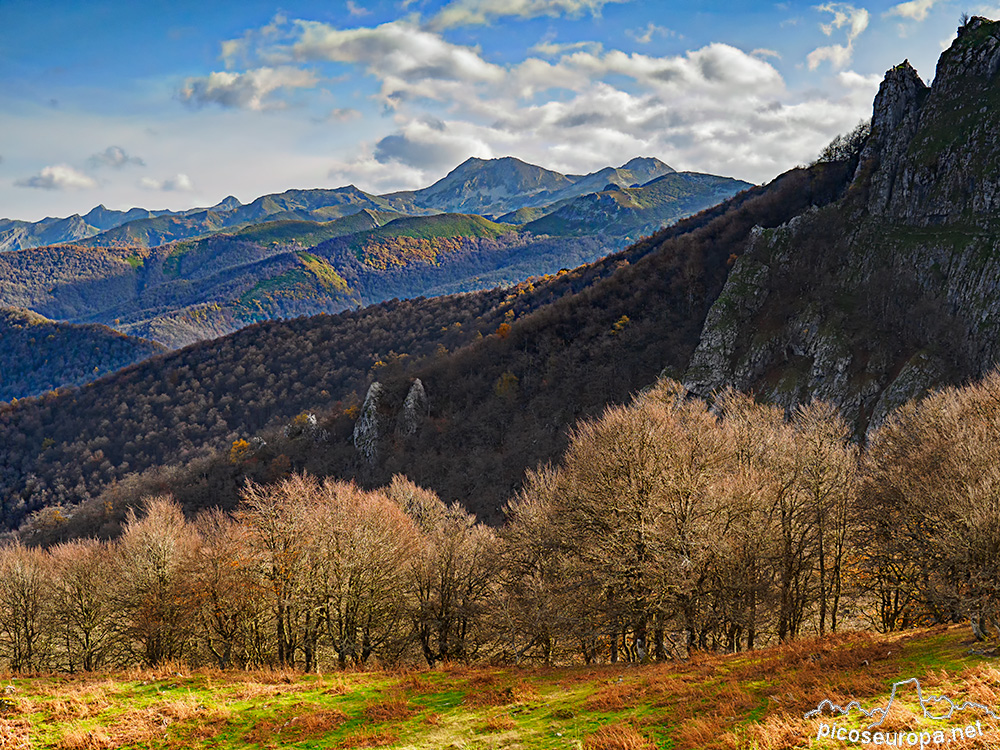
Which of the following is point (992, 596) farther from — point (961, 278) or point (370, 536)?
point (961, 278)

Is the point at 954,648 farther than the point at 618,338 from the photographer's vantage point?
No

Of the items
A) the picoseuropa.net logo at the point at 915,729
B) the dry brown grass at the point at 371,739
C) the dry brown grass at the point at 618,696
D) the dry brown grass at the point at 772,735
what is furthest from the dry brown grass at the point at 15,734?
the picoseuropa.net logo at the point at 915,729

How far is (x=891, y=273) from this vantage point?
77.4 m

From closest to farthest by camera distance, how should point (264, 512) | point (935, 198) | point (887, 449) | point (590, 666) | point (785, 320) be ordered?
point (590, 666) < point (264, 512) < point (887, 449) < point (935, 198) < point (785, 320)

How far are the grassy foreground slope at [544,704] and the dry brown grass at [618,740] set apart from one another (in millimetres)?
48

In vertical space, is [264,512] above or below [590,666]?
above

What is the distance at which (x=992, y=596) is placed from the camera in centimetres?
2292

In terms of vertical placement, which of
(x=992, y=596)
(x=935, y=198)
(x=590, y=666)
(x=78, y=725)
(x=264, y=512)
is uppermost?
(x=935, y=198)

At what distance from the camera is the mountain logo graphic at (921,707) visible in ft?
50.0

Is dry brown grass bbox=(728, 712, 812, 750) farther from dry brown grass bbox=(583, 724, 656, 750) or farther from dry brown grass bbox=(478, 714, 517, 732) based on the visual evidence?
→ dry brown grass bbox=(478, 714, 517, 732)

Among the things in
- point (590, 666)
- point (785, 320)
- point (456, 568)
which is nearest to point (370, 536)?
point (456, 568)

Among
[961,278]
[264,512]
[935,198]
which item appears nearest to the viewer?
[264,512]

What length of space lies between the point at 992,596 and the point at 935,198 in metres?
75.8

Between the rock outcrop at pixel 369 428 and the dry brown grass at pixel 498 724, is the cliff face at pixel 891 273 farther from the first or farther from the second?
the rock outcrop at pixel 369 428
